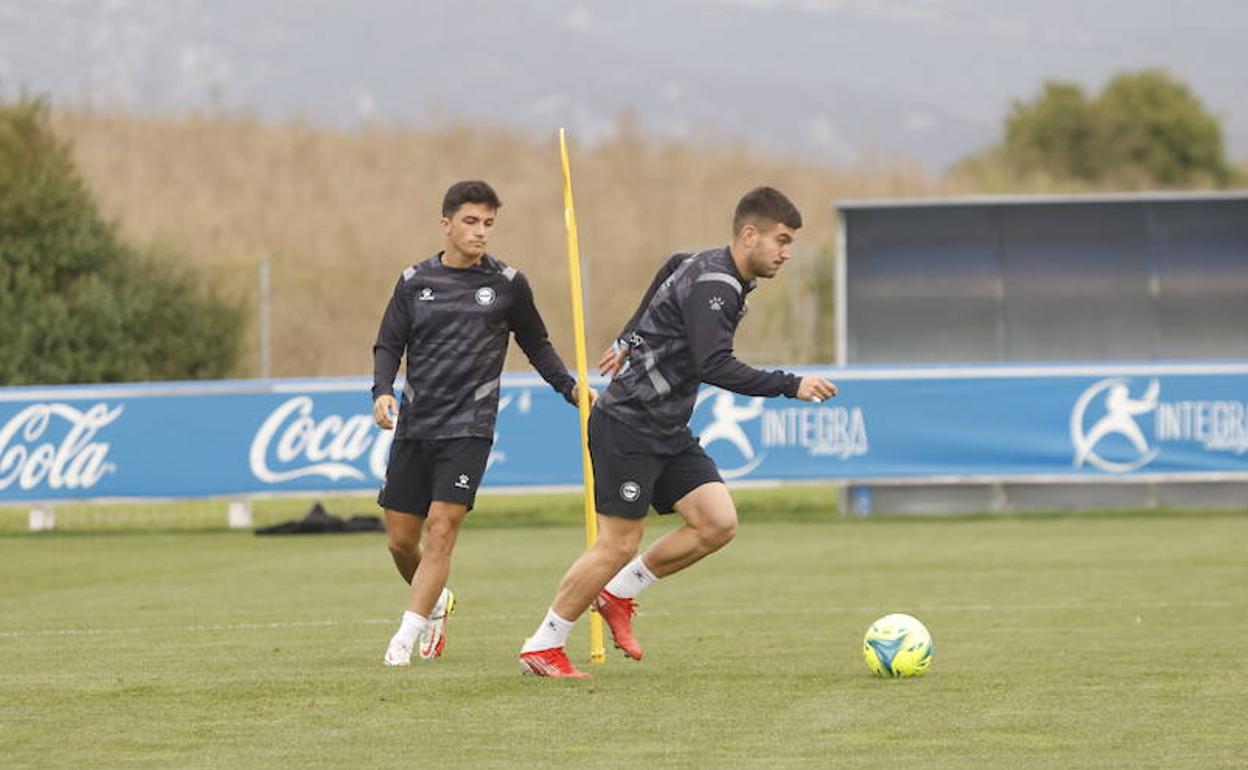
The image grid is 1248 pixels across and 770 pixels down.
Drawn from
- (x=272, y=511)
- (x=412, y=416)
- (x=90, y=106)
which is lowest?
(x=272, y=511)

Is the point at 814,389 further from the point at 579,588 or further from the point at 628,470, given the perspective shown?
the point at 579,588

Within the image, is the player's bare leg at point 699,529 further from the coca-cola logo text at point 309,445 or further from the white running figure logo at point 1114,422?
the white running figure logo at point 1114,422

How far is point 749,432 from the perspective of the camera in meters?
25.1

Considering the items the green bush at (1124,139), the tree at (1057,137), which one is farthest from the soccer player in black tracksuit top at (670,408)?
the tree at (1057,137)

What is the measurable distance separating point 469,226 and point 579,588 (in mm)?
1838

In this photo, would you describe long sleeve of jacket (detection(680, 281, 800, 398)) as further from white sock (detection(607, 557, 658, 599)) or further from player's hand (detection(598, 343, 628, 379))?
white sock (detection(607, 557, 658, 599))

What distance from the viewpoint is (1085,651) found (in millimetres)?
12375

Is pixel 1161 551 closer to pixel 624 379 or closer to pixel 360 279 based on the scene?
pixel 624 379

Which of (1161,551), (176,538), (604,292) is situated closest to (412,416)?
(1161,551)

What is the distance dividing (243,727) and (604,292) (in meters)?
35.0

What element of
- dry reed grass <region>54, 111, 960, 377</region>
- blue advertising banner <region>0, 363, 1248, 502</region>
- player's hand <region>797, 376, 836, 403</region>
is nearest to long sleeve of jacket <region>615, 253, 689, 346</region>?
player's hand <region>797, 376, 836, 403</region>

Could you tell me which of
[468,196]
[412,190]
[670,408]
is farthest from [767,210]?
[412,190]

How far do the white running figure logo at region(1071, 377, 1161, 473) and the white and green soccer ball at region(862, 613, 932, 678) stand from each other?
14265 mm

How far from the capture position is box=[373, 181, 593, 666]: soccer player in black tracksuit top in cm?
1178
